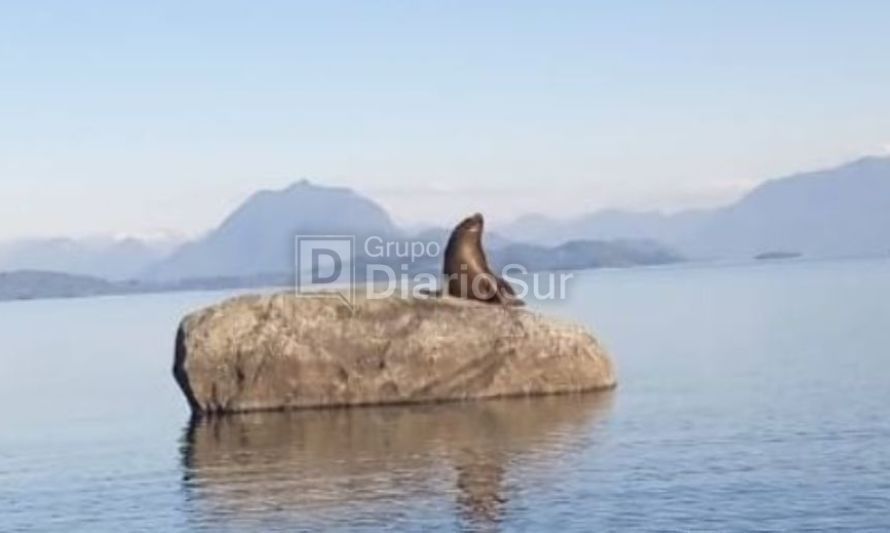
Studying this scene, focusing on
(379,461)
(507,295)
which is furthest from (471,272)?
(379,461)

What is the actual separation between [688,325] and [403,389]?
42.3m

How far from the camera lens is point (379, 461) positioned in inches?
1239

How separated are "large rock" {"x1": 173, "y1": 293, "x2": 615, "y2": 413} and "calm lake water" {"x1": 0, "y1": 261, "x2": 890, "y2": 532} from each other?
0.95m

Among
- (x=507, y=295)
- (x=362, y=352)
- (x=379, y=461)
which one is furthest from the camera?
(x=507, y=295)

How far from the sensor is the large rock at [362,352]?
1572 inches

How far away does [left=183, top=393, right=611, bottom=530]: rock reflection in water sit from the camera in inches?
1016

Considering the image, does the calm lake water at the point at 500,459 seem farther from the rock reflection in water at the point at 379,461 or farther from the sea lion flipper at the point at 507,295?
the sea lion flipper at the point at 507,295

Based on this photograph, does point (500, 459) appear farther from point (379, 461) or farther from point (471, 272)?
point (471, 272)

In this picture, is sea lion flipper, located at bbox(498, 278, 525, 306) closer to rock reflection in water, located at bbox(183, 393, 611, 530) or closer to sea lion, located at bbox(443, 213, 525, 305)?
sea lion, located at bbox(443, 213, 525, 305)

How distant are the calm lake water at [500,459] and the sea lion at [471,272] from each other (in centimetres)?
364

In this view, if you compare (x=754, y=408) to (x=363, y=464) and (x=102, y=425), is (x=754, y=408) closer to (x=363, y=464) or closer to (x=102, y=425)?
(x=363, y=464)

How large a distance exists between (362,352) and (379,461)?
28.7ft

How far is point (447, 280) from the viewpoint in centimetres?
4331

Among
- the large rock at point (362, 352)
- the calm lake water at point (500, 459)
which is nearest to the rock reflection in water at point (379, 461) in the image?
the calm lake water at point (500, 459)
